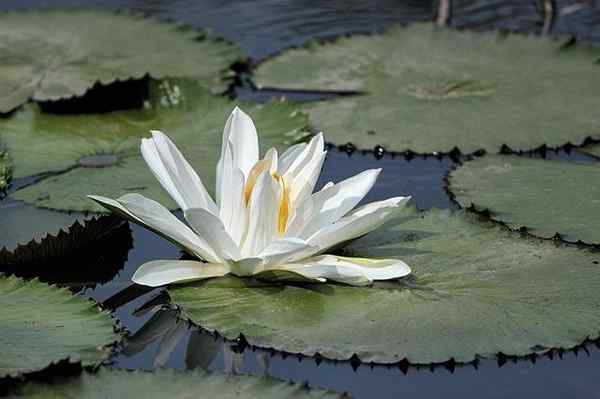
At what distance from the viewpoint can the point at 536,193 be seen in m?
2.59

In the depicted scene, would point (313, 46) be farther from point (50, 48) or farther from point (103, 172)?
point (103, 172)

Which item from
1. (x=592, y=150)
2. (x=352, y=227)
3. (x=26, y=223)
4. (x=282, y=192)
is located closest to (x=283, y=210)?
(x=282, y=192)

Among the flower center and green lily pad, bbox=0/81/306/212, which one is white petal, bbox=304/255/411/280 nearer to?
the flower center

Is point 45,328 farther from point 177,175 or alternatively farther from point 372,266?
point 372,266

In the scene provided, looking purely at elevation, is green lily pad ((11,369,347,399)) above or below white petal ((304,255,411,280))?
below

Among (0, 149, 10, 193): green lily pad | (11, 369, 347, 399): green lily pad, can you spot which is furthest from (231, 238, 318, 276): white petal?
(0, 149, 10, 193): green lily pad

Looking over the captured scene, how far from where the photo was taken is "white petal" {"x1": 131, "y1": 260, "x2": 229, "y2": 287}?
6.90ft

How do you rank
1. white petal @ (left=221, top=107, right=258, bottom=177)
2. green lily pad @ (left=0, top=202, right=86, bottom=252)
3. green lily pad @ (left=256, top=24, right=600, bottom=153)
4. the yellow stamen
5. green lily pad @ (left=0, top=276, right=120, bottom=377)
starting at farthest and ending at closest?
green lily pad @ (left=256, top=24, right=600, bottom=153)
green lily pad @ (left=0, top=202, right=86, bottom=252)
white petal @ (left=221, top=107, right=258, bottom=177)
the yellow stamen
green lily pad @ (left=0, top=276, right=120, bottom=377)

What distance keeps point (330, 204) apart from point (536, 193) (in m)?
0.63

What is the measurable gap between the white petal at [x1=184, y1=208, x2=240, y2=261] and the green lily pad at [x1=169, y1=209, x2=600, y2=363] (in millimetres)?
73

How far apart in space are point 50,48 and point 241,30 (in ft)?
2.78

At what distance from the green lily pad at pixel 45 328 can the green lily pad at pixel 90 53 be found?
121 centimetres

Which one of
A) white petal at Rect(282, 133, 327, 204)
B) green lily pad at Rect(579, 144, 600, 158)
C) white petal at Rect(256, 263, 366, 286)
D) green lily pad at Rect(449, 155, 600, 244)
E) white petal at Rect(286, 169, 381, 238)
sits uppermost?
white petal at Rect(282, 133, 327, 204)

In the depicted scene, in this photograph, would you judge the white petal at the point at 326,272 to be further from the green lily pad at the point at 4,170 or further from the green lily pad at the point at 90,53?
the green lily pad at the point at 90,53
